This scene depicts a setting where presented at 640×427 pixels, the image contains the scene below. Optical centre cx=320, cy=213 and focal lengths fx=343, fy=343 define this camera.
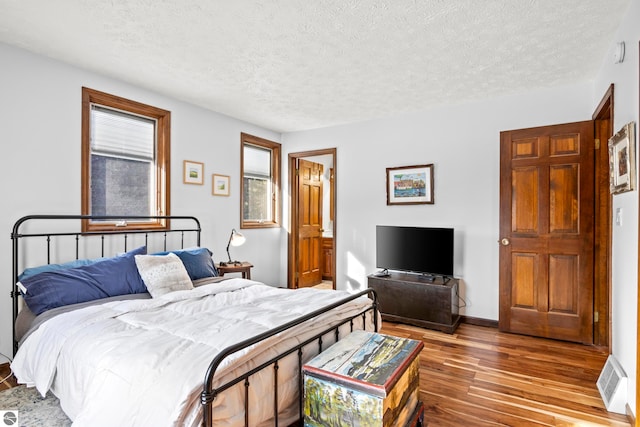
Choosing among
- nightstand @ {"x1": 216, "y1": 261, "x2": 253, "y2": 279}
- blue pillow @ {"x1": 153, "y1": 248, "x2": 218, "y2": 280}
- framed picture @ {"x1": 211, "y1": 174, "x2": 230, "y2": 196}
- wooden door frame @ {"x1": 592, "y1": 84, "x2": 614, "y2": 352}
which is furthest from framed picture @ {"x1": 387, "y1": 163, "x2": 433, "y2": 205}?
blue pillow @ {"x1": 153, "y1": 248, "x2": 218, "y2": 280}

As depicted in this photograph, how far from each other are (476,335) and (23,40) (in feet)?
15.5

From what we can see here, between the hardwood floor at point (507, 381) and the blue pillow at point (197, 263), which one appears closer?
the hardwood floor at point (507, 381)

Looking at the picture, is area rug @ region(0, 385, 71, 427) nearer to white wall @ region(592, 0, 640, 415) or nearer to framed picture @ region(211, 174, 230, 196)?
framed picture @ region(211, 174, 230, 196)

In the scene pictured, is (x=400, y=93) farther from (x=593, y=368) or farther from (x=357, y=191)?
(x=593, y=368)

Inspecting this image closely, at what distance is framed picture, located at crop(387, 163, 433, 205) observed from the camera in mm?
4211

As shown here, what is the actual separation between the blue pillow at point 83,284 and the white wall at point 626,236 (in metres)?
3.40

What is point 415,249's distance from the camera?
13.3ft

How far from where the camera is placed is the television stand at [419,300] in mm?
3670

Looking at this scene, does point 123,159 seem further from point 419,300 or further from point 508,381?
point 508,381

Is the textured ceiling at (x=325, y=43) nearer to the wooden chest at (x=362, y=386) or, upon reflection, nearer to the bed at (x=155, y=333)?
the bed at (x=155, y=333)

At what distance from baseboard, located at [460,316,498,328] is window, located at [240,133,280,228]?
291 cm

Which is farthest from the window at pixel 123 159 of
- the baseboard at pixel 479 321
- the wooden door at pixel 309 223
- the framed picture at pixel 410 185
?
the baseboard at pixel 479 321

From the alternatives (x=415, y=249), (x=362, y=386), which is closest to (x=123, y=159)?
(x=362, y=386)

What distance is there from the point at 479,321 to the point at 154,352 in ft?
11.5
